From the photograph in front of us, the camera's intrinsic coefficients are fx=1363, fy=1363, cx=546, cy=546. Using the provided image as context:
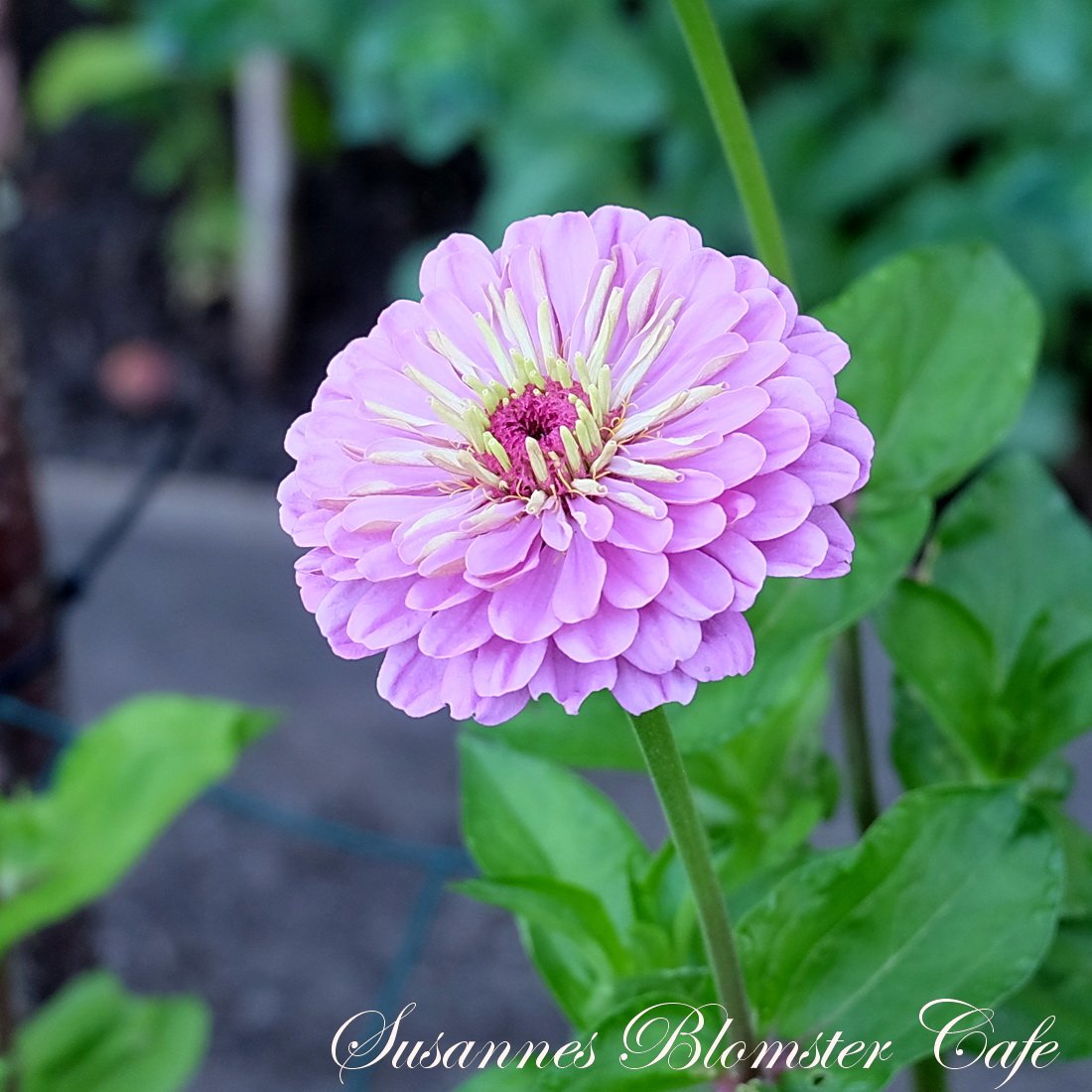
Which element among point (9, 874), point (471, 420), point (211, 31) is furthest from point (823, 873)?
point (211, 31)

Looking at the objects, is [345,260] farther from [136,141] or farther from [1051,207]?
[1051,207]

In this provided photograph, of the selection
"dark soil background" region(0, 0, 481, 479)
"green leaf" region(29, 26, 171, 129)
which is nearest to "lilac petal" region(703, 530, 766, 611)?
"dark soil background" region(0, 0, 481, 479)

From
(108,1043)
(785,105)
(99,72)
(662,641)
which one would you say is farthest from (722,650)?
(99,72)

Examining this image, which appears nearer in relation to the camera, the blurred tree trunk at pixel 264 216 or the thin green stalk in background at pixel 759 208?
the thin green stalk in background at pixel 759 208

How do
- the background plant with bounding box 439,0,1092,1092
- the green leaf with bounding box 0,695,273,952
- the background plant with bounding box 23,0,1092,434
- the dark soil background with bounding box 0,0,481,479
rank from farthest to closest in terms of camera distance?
the dark soil background with bounding box 0,0,481,479 → the background plant with bounding box 23,0,1092,434 → the green leaf with bounding box 0,695,273,952 → the background plant with bounding box 439,0,1092,1092

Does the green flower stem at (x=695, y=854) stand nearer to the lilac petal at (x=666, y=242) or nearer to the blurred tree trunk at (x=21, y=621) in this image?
the lilac petal at (x=666, y=242)

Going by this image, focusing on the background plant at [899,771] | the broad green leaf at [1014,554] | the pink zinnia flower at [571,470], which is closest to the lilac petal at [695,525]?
the pink zinnia flower at [571,470]

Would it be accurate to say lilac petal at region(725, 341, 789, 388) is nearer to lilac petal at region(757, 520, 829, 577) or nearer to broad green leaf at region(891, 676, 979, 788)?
lilac petal at region(757, 520, 829, 577)
